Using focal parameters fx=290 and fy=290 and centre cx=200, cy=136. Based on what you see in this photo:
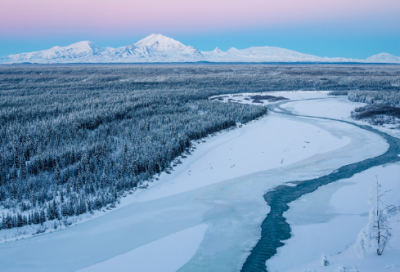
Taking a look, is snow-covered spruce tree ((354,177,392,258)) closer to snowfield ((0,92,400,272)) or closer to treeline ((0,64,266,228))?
snowfield ((0,92,400,272))

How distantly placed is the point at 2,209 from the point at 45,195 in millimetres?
1262

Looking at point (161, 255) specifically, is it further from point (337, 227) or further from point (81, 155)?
point (81, 155)

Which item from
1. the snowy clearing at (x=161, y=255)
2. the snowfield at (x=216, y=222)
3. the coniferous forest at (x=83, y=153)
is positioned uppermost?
the coniferous forest at (x=83, y=153)

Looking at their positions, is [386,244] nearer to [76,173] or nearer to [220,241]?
[220,241]

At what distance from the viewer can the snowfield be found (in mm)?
7039

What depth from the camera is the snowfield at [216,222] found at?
7.04 meters

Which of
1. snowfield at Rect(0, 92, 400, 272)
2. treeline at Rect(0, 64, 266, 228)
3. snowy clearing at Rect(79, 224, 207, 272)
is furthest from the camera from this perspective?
treeline at Rect(0, 64, 266, 228)

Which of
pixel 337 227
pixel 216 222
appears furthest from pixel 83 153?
pixel 337 227

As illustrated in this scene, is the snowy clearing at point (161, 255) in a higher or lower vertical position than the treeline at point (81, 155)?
lower

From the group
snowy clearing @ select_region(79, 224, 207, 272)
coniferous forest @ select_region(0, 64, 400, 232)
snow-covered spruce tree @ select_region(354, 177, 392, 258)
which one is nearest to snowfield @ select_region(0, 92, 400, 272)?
snowy clearing @ select_region(79, 224, 207, 272)

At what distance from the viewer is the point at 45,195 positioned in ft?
32.7

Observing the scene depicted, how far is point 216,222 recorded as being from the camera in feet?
29.4

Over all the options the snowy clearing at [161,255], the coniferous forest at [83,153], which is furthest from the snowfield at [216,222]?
the coniferous forest at [83,153]

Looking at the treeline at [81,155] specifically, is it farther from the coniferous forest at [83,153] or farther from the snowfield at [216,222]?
the snowfield at [216,222]
